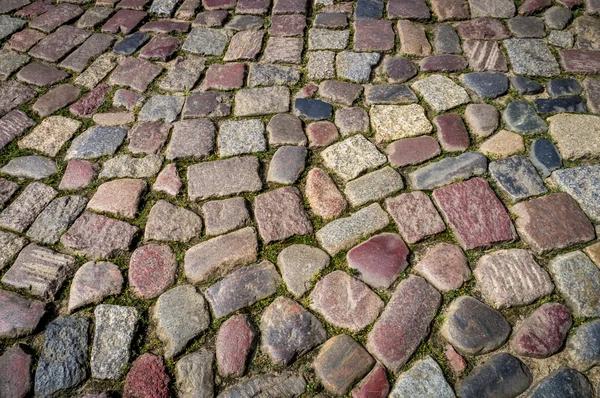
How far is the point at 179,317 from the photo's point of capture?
1.93 m

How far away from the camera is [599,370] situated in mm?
1762

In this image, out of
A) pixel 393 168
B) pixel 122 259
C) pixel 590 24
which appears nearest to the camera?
pixel 122 259

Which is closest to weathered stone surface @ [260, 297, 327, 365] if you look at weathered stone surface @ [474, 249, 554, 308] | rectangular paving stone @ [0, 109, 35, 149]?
weathered stone surface @ [474, 249, 554, 308]

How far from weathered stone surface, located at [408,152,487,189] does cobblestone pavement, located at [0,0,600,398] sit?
0.5 inches

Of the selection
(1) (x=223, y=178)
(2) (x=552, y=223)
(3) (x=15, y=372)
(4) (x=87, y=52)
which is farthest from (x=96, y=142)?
(2) (x=552, y=223)

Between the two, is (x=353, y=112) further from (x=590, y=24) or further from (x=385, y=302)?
(x=590, y=24)

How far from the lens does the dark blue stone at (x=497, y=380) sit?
5.59 ft

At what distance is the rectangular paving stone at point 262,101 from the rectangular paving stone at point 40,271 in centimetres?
128

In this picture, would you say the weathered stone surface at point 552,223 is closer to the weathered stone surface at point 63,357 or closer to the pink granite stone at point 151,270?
the pink granite stone at point 151,270

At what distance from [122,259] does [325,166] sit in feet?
3.66

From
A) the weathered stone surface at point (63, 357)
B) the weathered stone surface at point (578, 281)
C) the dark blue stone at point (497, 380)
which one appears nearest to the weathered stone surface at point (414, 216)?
the weathered stone surface at point (578, 281)

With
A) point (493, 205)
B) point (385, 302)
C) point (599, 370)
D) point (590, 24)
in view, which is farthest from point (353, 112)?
point (590, 24)

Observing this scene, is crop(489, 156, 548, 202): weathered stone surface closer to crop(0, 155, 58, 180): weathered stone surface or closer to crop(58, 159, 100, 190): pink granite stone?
crop(58, 159, 100, 190): pink granite stone

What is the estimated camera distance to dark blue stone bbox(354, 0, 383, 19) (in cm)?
348
